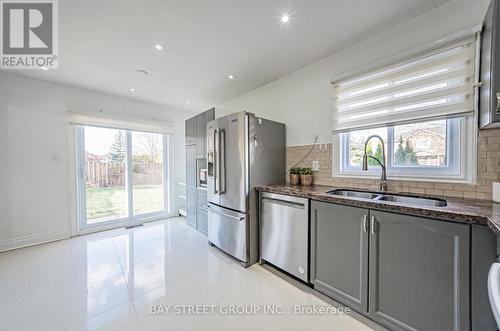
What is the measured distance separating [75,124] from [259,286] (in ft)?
12.4

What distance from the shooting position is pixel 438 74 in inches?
61.7

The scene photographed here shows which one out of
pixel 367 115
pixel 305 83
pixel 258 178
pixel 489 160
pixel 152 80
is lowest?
pixel 258 178

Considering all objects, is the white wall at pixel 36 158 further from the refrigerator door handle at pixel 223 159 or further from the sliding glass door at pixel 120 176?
the refrigerator door handle at pixel 223 159

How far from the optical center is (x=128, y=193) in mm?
3816

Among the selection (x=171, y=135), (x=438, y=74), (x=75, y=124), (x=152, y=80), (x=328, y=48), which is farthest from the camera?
(x=171, y=135)

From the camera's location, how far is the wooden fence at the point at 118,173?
344 cm

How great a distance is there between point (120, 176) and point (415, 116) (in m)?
4.57

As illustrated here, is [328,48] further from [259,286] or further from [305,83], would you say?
[259,286]

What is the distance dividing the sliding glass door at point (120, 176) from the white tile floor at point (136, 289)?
0.83 meters

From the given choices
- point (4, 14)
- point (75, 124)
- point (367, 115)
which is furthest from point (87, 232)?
point (367, 115)

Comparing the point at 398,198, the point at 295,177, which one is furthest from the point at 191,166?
the point at 398,198

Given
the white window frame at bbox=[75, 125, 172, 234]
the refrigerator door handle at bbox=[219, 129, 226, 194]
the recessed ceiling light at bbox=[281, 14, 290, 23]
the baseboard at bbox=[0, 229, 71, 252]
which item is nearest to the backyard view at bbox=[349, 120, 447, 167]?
the recessed ceiling light at bbox=[281, 14, 290, 23]

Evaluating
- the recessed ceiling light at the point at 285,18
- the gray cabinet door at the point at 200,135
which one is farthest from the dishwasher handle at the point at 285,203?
the recessed ceiling light at the point at 285,18

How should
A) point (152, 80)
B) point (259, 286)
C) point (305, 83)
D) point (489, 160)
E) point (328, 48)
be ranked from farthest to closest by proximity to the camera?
point (152, 80) < point (305, 83) < point (328, 48) < point (259, 286) < point (489, 160)
